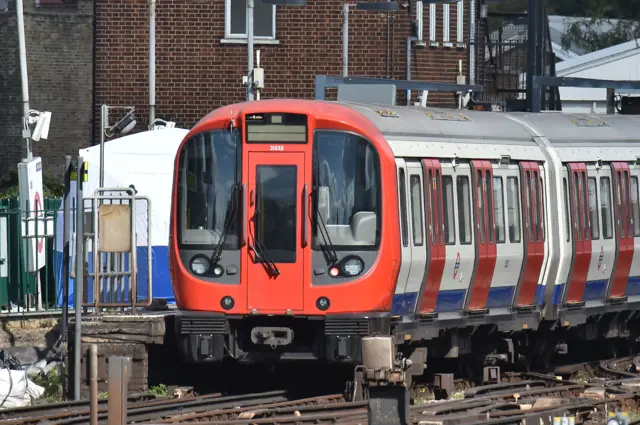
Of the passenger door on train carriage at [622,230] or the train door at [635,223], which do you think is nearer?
the passenger door on train carriage at [622,230]

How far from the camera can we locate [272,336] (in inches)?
643

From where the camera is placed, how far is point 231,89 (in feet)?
99.2

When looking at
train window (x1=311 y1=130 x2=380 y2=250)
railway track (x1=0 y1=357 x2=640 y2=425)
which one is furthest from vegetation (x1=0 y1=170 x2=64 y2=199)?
railway track (x1=0 y1=357 x2=640 y2=425)

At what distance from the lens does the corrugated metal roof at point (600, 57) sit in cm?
4534

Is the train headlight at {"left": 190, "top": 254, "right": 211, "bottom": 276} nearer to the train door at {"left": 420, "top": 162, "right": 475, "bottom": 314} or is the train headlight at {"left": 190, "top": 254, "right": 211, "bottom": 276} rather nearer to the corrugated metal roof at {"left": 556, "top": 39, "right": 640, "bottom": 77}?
the train door at {"left": 420, "top": 162, "right": 475, "bottom": 314}

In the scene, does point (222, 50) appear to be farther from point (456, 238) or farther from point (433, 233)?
point (433, 233)

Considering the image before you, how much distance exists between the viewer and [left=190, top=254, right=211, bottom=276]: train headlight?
1650 cm

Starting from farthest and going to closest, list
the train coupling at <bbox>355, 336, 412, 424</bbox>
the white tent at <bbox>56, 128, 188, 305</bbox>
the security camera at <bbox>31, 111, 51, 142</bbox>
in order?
the white tent at <bbox>56, 128, 188, 305</bbox> < the security camera at <bbox>31, 111, 51, 142</bbox> < the train coupling at <bbox>355, 336, 412, 424</bbox>

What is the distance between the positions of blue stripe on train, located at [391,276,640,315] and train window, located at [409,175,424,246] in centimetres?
57

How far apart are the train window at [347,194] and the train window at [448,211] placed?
5.49ft

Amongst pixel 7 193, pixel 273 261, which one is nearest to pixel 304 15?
pixel 7 193

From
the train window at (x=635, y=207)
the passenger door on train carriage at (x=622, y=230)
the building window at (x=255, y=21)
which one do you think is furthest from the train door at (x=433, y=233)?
the building window at (x=255, y=21)

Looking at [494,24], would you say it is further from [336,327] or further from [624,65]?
[336,327]

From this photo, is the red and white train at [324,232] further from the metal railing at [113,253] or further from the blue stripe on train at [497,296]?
the metal railing at [113,253]
